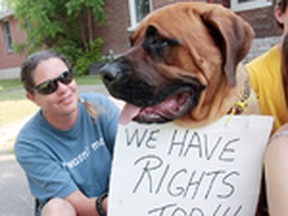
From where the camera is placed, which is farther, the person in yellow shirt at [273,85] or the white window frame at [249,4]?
the white window frame at [249,4]

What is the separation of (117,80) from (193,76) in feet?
1.05

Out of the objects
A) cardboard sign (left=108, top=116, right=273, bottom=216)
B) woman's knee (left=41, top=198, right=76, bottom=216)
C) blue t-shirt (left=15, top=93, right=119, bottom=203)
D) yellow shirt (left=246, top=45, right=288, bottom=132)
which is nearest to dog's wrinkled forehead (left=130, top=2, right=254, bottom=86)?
cardboard sign (left=108, top=116, right=273, bottom=216)

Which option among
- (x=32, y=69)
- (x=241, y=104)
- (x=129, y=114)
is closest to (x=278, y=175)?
(x=241, y=104)

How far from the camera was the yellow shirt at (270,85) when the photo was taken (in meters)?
1.89

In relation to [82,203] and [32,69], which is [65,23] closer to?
[32,69]

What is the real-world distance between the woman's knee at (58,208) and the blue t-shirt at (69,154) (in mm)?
51

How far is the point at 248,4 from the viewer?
33.2ft

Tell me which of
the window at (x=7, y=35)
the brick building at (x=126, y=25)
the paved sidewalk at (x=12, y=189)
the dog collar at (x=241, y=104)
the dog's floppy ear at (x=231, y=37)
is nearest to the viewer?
the dog's floppy ear at (x=231, y=37)

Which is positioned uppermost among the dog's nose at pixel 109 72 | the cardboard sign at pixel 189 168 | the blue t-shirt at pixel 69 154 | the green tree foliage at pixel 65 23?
the dog's nose at pixel 109 72

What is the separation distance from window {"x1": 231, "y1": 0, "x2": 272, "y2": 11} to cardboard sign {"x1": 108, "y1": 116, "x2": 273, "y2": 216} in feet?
29.3

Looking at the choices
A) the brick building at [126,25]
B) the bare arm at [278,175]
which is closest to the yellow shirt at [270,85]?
the bare arm at [278,175]

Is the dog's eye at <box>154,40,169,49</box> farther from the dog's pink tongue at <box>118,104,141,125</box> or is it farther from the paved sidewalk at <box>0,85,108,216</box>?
the paved sidewalk at <box>0,85,108,216</box>

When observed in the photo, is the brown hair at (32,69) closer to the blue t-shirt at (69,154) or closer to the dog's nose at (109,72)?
the blue t-shirt at (69,154)

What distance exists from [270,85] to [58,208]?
1.37 metres
